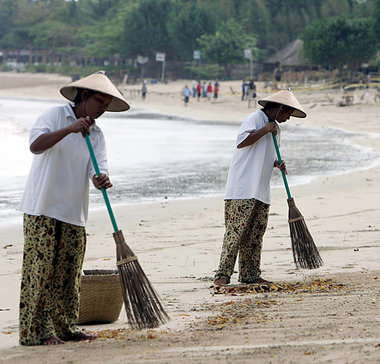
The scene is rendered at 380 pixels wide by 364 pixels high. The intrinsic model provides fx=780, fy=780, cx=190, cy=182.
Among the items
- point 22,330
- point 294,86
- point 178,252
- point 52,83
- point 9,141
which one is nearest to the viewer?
point 22,330

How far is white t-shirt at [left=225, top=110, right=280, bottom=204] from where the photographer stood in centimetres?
555

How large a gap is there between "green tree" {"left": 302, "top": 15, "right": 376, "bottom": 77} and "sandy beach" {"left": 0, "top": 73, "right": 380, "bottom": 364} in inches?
1499

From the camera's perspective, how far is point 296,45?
221 ft

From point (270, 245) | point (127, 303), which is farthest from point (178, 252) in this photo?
point (127, 303)

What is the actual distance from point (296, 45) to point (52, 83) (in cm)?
2288

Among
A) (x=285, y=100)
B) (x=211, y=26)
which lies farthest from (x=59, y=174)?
(x=211, y=26)

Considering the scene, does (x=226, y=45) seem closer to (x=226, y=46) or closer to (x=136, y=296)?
(x=226, y=46)

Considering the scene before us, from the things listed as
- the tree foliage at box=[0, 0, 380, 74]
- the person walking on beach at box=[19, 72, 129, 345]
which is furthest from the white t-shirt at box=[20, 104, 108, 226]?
the tree foliage at box=[0, 0, 380, 74]

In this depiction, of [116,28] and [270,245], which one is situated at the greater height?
[116,28]

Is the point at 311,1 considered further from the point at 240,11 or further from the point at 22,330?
the point at 22,330

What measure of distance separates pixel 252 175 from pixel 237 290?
826mm

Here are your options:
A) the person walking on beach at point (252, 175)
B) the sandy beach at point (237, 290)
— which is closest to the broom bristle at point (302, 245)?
the sandy beach at point (237, 290)

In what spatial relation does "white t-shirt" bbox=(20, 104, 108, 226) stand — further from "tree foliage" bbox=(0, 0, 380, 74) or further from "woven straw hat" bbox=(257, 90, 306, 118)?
"tree foliage" bbox=(0, 0, 380, 74)

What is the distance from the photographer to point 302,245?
19.9ft
